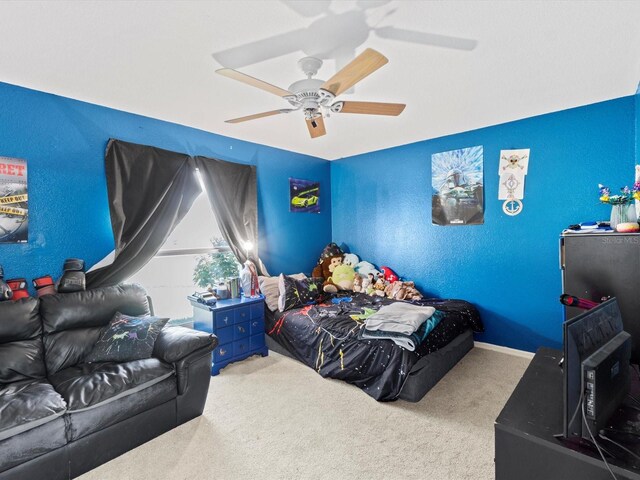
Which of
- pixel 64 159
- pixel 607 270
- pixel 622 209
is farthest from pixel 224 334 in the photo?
pixel 622 209

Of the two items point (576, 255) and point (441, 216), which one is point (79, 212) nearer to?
point (441, 216)

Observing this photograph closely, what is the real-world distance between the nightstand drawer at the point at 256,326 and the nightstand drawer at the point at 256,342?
4 centimetres

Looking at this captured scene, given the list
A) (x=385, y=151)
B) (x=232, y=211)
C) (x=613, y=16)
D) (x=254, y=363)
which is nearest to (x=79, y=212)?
(x=232, y=211)

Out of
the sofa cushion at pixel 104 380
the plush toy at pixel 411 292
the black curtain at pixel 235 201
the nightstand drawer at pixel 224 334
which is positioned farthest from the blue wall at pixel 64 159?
the plush toy at pixel 411 292

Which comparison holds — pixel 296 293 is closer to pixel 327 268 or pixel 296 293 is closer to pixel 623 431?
pixel 327 268

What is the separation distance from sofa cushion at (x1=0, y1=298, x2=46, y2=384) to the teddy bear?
2975mm

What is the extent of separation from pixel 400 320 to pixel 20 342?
2778 millimetres

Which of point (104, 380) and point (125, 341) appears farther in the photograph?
point (125, 341)

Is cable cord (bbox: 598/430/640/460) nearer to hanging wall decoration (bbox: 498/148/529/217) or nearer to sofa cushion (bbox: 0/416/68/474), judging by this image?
sofa cushion (bbox: 0/416/68/474)

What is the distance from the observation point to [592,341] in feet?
3.55

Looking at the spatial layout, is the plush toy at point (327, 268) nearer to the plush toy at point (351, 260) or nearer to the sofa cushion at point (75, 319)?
the plush toy at point (351, 260)

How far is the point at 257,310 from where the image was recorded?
11.4 feet

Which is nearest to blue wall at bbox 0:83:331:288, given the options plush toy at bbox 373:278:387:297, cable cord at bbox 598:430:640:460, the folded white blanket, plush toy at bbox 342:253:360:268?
plush toy at bbox 342:253:360:268

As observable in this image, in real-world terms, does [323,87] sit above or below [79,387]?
above
